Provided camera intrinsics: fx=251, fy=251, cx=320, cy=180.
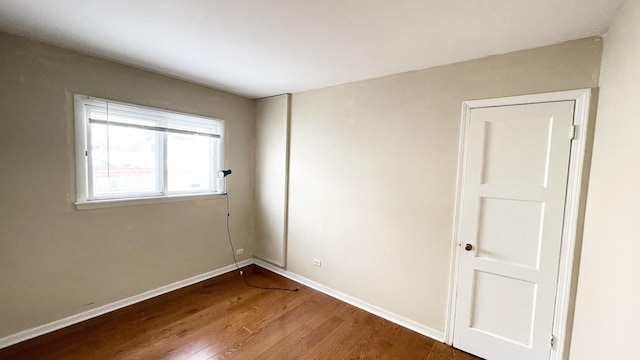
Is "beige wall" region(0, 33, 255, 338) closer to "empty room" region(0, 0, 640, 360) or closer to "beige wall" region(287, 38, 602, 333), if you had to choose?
"empty room" region(0, 0, 640, 360)

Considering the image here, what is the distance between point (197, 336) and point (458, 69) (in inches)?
123

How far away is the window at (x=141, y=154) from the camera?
2.25 meters

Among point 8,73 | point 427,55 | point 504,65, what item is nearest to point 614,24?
point 504,65

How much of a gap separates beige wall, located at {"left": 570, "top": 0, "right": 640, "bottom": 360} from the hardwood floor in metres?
1.01

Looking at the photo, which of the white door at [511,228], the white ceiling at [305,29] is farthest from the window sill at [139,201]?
the white door at [511,228]

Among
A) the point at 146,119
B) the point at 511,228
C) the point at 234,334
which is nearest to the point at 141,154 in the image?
the point at 146,119

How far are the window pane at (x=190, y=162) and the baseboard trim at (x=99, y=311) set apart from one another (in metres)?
1.09

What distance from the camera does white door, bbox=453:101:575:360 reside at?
5.64 ft

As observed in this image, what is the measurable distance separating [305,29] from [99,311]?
3.04 m

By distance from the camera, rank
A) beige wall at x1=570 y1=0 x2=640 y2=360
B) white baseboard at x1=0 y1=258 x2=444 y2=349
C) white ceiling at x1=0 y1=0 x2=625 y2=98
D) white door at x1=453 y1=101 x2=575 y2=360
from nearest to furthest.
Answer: beige wall at x1=570 y1=0 x2=640 y2=360
white ceiling at x1=0 y1=0 x2=625 y2=98
white door at x1=453 y1=101 x2=575 y2=360
white baseboard at x1=0 y1=258 x2=444 y2=349

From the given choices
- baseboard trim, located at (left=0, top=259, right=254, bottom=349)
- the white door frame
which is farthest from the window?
the white door frame

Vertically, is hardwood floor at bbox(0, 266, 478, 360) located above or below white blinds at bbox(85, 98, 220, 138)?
below

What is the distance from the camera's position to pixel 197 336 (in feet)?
6.97

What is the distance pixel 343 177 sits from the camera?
276 centimetres
